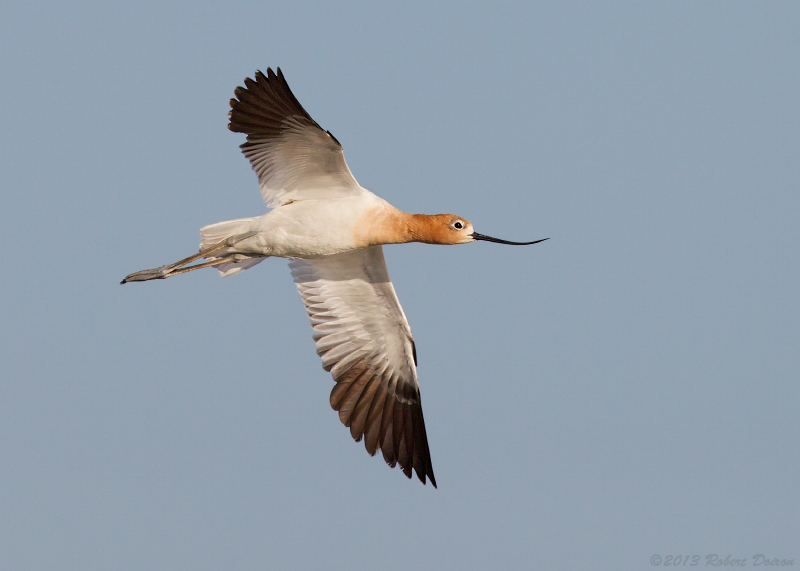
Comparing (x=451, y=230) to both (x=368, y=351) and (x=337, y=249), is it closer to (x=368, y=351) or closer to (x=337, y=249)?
(x=337, y=249)

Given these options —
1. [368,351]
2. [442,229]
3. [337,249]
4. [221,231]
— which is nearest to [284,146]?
[337,249]

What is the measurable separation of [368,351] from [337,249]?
2573 mm

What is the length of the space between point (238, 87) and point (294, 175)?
4.47ft

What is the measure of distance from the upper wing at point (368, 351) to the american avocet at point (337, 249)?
0.02m

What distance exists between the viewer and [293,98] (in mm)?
12438

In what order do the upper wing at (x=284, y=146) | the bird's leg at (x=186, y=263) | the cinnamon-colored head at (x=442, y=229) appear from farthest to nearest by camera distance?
1. the bird's leg at (x=186, y=263)
2. the cinnamon-colored head at (x=442, y=229)
3. the upper wing at (x=284, y=146)

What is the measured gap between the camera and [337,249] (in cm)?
1343

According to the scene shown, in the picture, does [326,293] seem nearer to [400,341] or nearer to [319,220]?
[400,341]

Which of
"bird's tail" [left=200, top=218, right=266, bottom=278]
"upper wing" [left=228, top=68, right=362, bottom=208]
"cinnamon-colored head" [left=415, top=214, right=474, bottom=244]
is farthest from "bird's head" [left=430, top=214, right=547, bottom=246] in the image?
"bird's tail" [left=200, top=218, right=266, bottom=278]

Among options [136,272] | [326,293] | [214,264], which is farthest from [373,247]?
[136,272]

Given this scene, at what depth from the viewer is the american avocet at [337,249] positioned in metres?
12.9

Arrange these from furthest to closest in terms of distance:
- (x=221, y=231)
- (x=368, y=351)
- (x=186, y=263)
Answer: (x=368, y=351) → (x=186, y=263) → (x=221, y=231)

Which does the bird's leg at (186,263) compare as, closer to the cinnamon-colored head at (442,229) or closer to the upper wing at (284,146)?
the upper wing at (284,146)

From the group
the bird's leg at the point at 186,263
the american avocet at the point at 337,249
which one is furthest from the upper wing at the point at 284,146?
the bird's leg at the point at 186,263
